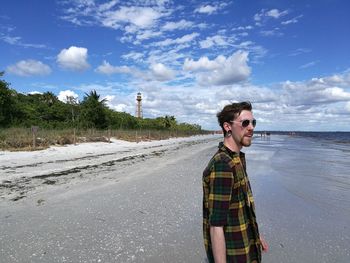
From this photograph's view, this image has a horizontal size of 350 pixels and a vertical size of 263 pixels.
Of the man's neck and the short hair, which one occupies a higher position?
the short hair

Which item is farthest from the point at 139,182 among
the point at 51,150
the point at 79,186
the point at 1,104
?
the point at 1,104

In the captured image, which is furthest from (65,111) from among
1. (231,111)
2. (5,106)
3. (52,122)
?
(231,111)

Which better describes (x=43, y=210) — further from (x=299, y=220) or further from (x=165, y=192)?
(x=299, y=220)

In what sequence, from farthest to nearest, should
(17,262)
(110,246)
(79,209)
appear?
(79,209) → (110,246) → (17,262)

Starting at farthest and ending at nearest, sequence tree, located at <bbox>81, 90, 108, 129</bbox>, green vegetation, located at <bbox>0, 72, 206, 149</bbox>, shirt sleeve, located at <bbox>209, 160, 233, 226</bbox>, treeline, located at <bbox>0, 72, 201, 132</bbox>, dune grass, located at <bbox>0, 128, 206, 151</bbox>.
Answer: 1. tree, located at <bbox>81, 90, 108, 129</bbox>
2. treeline, located at <bbox>0, 72, 201, 132</bbox>
3. green vegetation, located at <bbox>0, 72, 206, 149</bbox>
4. dune grass, located at <bbox>0, 128, 206, 151</bbox>
5. shirt sleeve, located at <bbox>209, 160, 233, 226</bbox>

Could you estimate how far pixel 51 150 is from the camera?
925 inches

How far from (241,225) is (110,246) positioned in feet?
10.5

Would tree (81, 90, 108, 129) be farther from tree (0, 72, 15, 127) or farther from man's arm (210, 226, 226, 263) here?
man's arm (210, 226, 226, 263)

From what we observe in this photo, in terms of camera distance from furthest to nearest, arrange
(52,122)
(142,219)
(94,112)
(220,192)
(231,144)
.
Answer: (94,112), (52,122), (142,219), (231,144), (220,192)

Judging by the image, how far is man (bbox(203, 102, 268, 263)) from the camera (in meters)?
2.23

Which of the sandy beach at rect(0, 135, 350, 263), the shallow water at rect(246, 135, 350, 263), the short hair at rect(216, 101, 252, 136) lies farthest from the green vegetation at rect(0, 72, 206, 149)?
the short hair at rect(216, 101, 252, 136)

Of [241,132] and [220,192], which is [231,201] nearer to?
[220,192]

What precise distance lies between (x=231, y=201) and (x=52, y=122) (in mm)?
44642

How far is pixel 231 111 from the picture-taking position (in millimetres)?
2559
